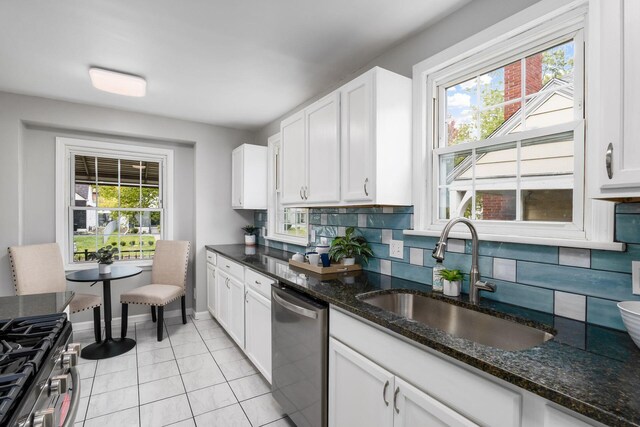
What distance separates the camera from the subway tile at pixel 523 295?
4.41ft

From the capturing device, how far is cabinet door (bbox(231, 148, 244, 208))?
3.82 m

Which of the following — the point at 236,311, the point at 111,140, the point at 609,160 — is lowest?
the point at 236,311

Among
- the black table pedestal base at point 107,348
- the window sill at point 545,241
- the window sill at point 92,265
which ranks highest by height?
the window sill at point 545,241

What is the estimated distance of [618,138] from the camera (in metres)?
0.90

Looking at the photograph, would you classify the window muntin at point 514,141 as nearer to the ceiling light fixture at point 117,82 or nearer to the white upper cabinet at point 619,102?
the white upper cabinet at point 619,102

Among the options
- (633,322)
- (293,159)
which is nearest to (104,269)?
(293,159)

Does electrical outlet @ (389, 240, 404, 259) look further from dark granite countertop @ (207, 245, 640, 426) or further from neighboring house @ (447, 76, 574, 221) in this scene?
dark granite countertop @ (207, 245, 640, 426)

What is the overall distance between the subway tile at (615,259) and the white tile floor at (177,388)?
1.91m

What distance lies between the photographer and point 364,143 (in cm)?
187

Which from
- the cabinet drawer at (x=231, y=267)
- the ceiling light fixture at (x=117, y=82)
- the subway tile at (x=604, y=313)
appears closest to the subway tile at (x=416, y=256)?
the subway tile at (x=604, y=313)

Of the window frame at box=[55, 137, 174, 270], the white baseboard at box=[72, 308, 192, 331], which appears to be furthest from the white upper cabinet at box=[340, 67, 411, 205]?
the white baseboard at box=[72, 308, 192, 331]

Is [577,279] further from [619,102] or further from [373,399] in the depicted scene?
[373,399]

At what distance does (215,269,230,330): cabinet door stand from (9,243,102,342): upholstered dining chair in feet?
3.73

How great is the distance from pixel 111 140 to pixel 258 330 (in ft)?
9.80
